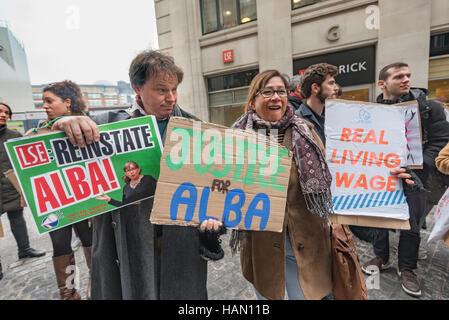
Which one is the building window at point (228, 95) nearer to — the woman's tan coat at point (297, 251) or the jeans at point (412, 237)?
the jeans at point (412, 237)

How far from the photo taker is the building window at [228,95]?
30.8 ft

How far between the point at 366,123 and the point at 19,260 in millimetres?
5319

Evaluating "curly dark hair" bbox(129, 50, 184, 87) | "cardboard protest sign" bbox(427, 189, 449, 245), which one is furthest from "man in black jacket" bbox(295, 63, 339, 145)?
"curly dark hair" bbox(129, 50, 184, 87)

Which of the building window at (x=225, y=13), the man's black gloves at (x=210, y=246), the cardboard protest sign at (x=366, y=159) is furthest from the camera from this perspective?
the building window at (x=225, y=13)

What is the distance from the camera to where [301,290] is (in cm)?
169

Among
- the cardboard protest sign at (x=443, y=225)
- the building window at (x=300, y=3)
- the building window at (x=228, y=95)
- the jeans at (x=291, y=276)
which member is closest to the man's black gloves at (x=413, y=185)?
the cardboard protest sign at (x=443, y=225)

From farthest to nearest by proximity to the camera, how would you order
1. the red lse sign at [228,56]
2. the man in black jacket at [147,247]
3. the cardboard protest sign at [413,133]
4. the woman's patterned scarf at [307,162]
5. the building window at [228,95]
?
the building window at [228,95], the red lse sign at [228,56], the cardboard protest sign at [413,133], the woman's patterned scarf at [307,162], the man in black jacket at [147,247]

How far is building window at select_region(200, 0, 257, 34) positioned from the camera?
28.7ft

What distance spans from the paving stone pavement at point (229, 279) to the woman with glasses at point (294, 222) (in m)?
1.07

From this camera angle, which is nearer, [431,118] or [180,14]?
[431,118]

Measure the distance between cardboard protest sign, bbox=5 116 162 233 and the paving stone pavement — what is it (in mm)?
1978

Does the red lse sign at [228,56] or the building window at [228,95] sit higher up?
the red lse sign at [228,56]
